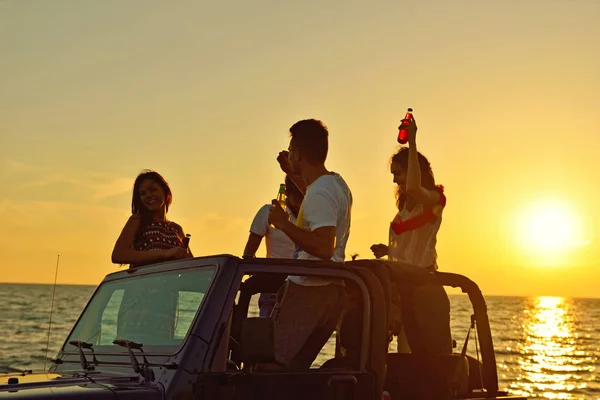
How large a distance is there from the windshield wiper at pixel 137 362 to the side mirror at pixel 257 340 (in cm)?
→ 55

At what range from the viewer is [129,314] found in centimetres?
547

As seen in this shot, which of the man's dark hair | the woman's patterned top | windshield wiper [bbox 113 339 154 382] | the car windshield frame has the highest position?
the man's dark hair

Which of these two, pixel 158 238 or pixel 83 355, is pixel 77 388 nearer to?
pixel 83 355

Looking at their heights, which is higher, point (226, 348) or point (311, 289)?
point (311, 289)

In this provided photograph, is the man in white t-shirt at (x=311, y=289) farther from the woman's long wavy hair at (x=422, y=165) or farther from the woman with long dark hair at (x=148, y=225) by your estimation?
the woman with long dark hair at (x=148, y=225)

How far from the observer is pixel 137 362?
4906mm

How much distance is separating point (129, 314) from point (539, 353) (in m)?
40.2

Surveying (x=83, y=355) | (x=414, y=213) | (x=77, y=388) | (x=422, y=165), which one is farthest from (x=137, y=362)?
(x=422, y=165)

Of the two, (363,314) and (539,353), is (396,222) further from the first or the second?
(539,353)

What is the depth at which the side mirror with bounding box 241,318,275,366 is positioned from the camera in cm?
444

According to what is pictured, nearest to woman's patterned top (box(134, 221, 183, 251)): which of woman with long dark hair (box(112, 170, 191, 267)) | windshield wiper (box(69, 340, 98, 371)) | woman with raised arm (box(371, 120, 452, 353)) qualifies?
woman with long dark hair (box(112, 170, 191, 267))

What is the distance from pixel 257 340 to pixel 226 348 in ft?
1.25

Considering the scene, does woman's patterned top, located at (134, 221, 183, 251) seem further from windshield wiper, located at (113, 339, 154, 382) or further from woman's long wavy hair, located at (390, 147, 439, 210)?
windshield wiper, located at (113, 339, 154, 382)

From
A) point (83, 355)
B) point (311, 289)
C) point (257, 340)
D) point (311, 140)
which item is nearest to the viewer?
point (257, 340)
